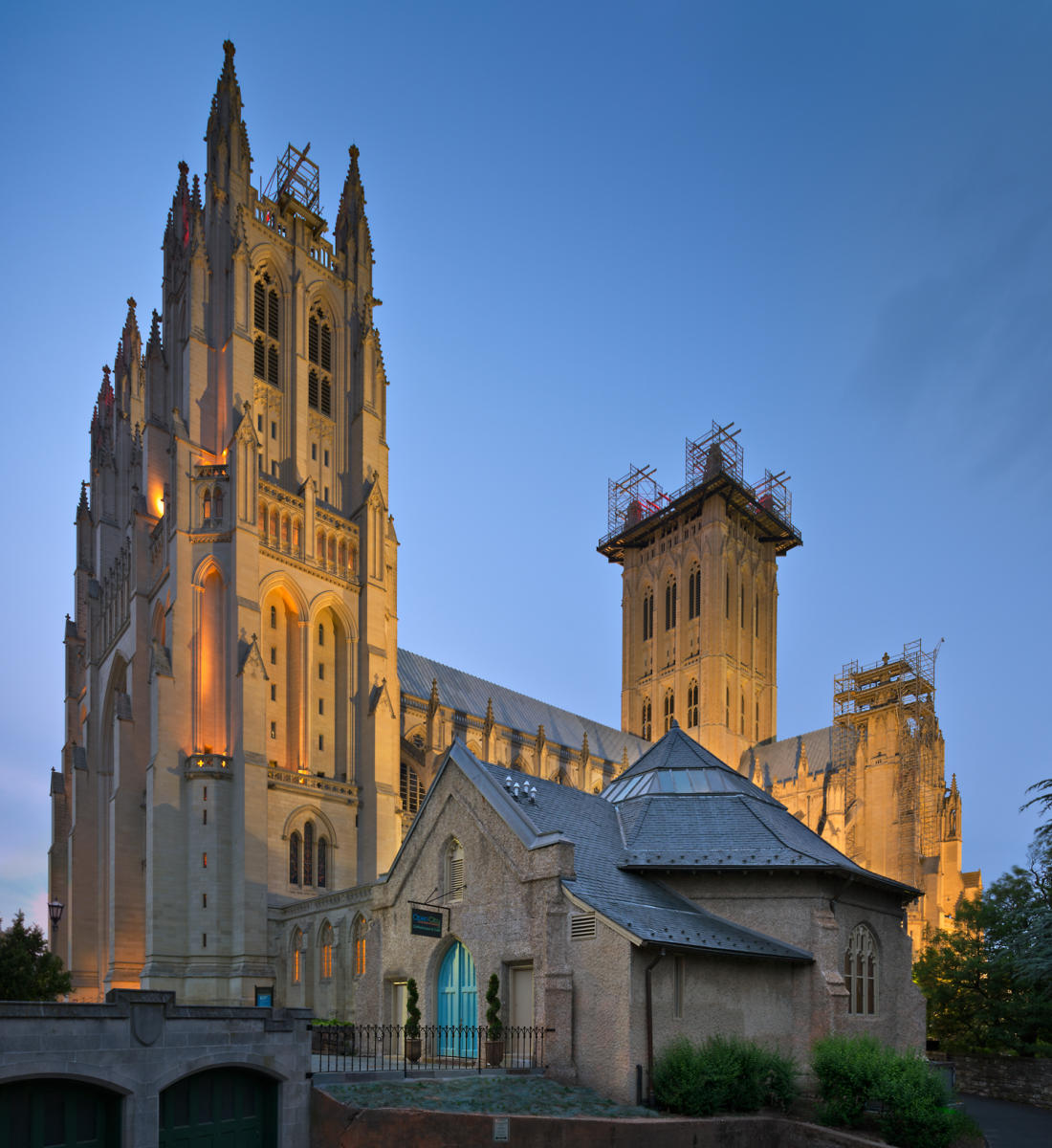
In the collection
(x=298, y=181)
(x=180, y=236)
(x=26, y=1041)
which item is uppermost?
(x=298, y=181)

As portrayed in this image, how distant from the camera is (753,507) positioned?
97.5m

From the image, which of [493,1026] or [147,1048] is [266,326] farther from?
[147,1048]

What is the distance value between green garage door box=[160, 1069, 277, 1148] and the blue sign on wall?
20.0ft

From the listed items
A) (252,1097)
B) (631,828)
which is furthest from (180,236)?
(252,1097)

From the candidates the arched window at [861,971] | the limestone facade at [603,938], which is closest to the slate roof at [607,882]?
the limestone facade at [603,938]

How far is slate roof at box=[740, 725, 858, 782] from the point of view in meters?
79.9

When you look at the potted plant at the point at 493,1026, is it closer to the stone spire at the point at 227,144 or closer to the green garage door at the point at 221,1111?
the green garage door at the point at 221,1111

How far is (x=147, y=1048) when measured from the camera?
1592cm

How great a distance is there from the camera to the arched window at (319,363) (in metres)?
61.9

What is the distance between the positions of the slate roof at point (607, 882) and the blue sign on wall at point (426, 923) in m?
2.97

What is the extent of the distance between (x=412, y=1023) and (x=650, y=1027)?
683 centimetres

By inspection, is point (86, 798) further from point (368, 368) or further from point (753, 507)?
point (753, 507)

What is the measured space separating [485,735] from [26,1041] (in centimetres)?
5186

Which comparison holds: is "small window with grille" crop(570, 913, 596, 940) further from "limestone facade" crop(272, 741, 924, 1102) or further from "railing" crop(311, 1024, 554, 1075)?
"railing" crop(311, 1024, 554, 1075)
